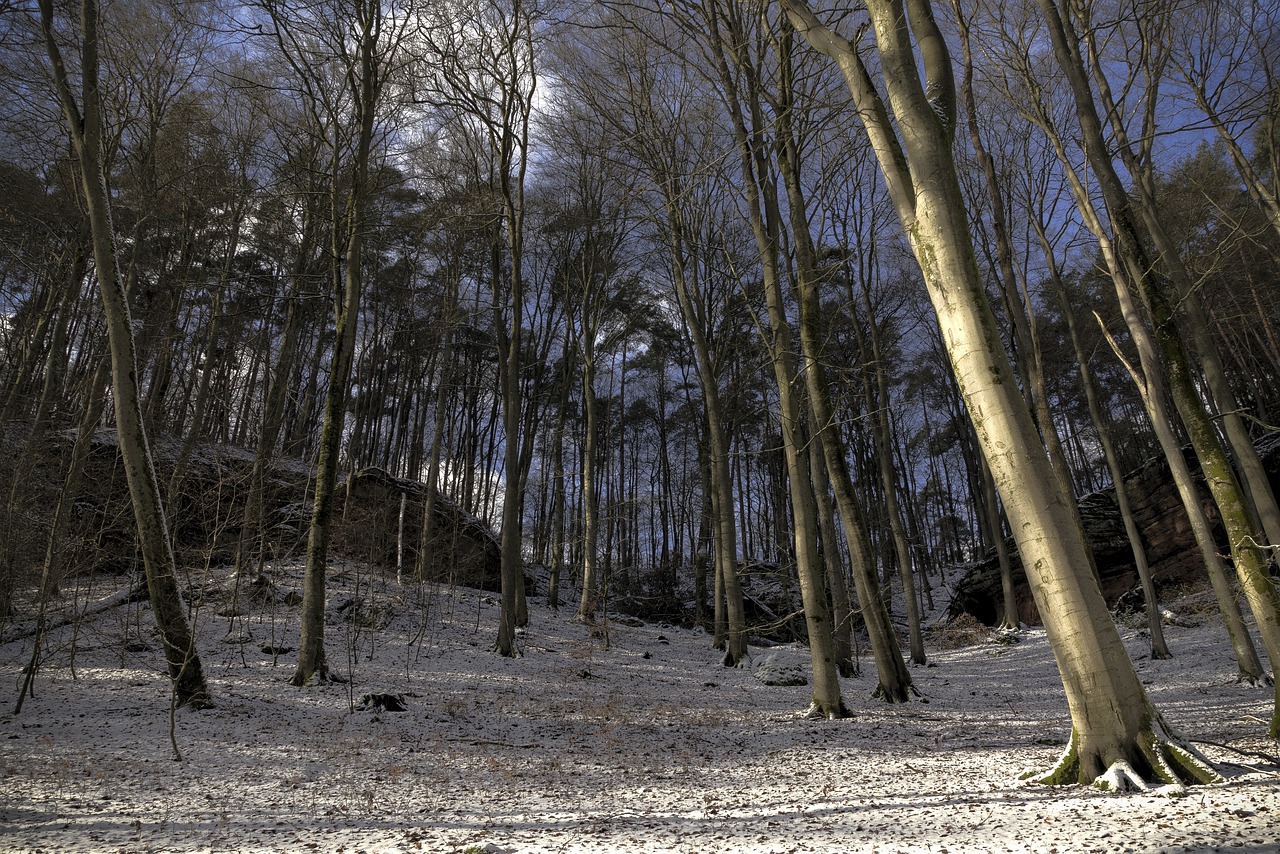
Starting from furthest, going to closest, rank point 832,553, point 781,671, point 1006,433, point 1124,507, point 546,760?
point 1124,507
point 832,553
point 781,671
point 546,760
point 1006,433

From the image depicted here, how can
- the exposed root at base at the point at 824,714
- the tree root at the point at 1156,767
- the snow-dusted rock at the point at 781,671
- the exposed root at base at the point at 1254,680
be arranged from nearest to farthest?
the tree root at the point at 1156,767
the exposed root at base at the point at 824,714
the exposed root at base at the point at 1254,680
the snow-dusted rock at the point at 781,671

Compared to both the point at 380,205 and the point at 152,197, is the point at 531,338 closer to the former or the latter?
the point at 380,205

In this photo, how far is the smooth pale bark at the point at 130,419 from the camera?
6.30 m

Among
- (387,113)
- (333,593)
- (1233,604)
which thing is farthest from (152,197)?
(1233,604)

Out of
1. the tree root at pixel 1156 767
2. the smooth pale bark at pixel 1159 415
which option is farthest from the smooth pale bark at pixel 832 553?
the tree root at pixel 1156 767

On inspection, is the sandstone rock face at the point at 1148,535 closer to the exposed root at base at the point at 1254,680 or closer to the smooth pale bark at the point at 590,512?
the exposed root at base at the point at 1254,680

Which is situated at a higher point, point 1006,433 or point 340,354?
point 340,354

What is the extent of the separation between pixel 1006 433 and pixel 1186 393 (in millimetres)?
2632

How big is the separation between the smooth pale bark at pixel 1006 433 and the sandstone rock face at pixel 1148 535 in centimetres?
1471

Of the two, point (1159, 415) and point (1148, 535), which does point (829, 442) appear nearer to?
point (1159, 415)

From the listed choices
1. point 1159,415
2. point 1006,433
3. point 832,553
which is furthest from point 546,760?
point 1159,415

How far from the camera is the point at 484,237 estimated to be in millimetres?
15188

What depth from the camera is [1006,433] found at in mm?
3457

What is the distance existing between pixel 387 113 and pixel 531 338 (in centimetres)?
1049
